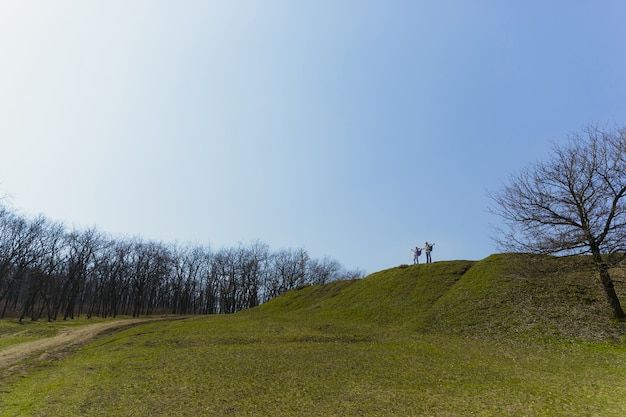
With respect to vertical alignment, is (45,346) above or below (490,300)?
below

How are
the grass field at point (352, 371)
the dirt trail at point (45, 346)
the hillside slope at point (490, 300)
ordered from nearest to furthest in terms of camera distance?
the grass field at point (352, 371), the dirt trail at point (45, 346), the hillside slope at point (490, 300)

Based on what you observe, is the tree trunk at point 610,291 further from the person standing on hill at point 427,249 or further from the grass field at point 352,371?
→ the person standing on hill at point 427,249

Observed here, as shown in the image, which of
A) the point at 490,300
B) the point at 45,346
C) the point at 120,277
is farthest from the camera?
the point at 120,277

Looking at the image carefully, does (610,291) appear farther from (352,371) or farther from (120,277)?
(120,277)

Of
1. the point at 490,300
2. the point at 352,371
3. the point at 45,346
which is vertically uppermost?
the point at 490,300

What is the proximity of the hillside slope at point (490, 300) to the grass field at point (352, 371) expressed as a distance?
9.1 inches

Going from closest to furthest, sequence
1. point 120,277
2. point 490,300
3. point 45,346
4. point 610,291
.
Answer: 1. point 610,291
2. point 45,346
3. point 490,300
4. point 120,277

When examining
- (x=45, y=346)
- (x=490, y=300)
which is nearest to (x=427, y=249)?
(x=490, y=300)

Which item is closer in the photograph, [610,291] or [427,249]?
[610,291]

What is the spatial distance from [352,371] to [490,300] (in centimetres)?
1966

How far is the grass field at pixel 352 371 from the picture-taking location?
1135 cm

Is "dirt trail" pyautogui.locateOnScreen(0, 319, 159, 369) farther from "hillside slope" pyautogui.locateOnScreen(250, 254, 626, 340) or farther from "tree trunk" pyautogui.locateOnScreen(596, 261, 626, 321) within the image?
"tree trunk" pyautogui.locateOnScreen(596, 261, 626, 321)

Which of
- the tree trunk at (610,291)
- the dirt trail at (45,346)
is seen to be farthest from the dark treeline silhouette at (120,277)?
the tree trunk at (610,291)

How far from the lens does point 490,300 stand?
3019 centimetres
